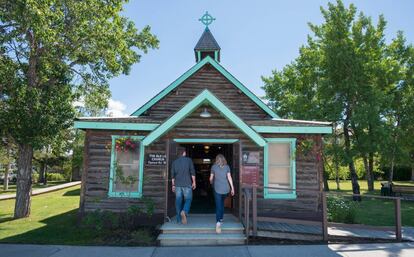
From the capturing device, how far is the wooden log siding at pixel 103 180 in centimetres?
975

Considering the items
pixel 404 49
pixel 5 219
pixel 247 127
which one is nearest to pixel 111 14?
pixel 247 127

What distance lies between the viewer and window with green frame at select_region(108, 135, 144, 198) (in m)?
9.74

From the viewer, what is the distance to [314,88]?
23500 mm

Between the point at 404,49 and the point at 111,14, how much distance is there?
2364 cm

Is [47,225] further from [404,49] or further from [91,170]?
[404,49]

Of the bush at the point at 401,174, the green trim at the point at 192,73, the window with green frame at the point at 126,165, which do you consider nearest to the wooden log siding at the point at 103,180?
the window with green frame at the point at 126,165

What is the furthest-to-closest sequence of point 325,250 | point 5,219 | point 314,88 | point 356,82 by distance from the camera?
point 314,88 → point 356,82 → point 5,219 → point 325,250

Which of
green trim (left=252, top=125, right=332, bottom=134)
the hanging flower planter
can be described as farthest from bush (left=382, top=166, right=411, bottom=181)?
the hanging flower planter

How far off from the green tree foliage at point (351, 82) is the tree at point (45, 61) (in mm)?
14159

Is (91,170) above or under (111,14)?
under

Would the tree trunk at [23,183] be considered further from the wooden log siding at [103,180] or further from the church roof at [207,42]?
the church roof at [207,42]

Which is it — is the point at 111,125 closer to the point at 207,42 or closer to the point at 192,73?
the point at 192,73

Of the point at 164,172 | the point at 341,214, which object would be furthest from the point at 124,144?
the point at 341,214

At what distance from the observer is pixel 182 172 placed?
26.8 ft
